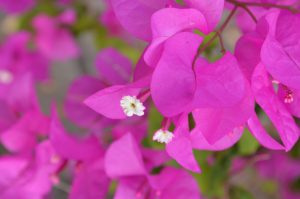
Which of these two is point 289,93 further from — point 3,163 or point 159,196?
point 3,163

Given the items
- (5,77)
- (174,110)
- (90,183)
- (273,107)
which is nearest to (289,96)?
(273,107)

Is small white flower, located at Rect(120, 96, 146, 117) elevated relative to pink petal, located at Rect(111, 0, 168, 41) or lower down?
lower down

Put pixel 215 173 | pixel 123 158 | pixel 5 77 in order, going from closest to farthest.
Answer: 1. pixel 123 158
2. pixel 215 173
3. pixel 5 77

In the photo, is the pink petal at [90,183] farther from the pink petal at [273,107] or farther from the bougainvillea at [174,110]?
the pink petal at [273,107]

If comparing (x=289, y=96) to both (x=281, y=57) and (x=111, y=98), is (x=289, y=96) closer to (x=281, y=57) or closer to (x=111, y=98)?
(x=281, y=57)

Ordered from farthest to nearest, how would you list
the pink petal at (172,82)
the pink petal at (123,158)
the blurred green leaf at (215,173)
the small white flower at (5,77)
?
the small white flower at (5,77), the blurred green leaf at (215,173), the pink petal at (123,158), the pink petal at (172,82)

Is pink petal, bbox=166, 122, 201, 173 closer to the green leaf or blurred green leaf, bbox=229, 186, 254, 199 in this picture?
the green leaf

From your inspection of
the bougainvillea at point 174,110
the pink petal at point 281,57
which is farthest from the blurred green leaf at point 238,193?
the pink petal at point 281,57

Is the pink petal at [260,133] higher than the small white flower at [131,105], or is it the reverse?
the small white flower at [131,105]

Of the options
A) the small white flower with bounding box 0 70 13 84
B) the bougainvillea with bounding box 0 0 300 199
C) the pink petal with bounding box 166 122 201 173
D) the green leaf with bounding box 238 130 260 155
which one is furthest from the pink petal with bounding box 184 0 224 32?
the small white flower with bounding box 0 70 13 84
